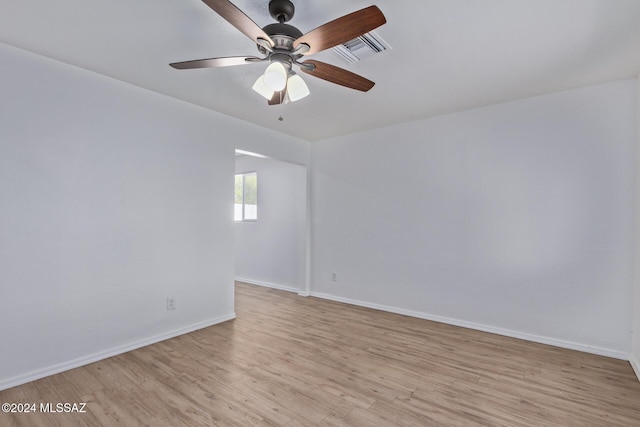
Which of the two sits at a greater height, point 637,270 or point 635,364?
point 637,270

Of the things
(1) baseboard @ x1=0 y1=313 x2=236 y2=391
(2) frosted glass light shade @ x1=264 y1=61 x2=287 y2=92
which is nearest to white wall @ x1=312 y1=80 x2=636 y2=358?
(1) baseboard @ x1=0 y1=313 x2=236 y2=391

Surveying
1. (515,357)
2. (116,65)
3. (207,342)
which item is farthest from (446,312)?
(116,65)

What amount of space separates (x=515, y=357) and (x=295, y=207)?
3541 mm

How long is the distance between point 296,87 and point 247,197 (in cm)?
429

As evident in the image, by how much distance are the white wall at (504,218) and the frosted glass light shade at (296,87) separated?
2.39 meters

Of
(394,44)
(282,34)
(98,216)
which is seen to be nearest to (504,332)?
(394,44)

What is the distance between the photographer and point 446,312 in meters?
3.78

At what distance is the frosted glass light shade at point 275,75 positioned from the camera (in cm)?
172

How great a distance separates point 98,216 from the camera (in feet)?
9.09

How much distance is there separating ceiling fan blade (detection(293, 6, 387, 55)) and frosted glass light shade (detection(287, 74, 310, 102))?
29cm

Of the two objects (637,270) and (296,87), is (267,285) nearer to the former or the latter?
(296,87)

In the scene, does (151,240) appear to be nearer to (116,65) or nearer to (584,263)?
(116,65)

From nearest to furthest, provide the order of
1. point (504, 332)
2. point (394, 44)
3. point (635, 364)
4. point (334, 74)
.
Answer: point (334, 74), point (394, 44), point (635, 364), point (504, 332)

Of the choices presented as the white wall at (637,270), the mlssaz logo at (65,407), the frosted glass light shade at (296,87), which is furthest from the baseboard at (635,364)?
the mlssaz logo at (65,407)
